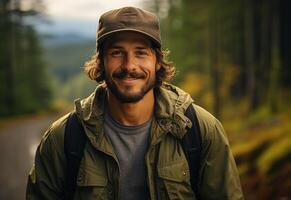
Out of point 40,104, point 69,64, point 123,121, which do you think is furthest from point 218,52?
point 69,64

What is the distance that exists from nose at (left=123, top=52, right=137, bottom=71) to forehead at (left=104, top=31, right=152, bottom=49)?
82 millimetres

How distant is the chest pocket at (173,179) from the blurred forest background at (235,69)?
1.71 metres

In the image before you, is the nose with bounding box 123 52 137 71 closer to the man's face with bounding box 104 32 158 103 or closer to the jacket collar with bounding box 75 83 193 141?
the man's face with bounding box 104 32 158 103

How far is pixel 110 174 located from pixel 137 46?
828mm

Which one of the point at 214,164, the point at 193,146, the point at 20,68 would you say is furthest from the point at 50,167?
the point at 20,68

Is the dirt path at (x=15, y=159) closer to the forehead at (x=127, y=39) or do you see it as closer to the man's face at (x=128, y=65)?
the man's face at (x=128, y=65)

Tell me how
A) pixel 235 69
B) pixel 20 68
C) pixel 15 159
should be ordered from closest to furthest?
pixel 15 159 < pixel 235 69 < pixel 20 68

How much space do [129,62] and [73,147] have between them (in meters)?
0.64

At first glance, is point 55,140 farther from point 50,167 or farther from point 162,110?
point 162,110

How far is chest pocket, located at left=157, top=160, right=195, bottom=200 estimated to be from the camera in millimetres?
3029

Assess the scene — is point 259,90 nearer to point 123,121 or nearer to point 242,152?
point 242,152

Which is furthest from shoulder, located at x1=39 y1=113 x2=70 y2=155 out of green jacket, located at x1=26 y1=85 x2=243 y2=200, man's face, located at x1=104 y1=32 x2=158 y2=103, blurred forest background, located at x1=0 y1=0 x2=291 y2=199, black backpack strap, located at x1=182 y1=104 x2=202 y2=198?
blurred forest background, located at x1=0 y1=0 x2=291 y2=199

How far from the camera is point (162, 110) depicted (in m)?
3.21

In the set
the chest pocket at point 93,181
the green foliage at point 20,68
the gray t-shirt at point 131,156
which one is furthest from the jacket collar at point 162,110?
the green foliage at point 20,68
